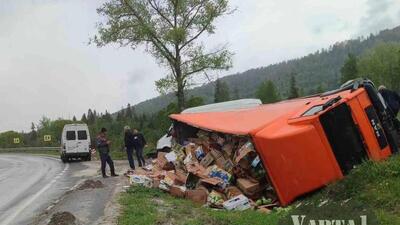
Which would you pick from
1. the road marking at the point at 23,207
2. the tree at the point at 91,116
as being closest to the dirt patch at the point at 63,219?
the road marking at the point at 23,207

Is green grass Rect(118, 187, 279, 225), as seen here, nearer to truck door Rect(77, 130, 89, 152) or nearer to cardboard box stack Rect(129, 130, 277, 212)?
cardboard box stack Rect(129, 130, 277, 212)

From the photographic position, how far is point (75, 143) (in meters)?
35.6

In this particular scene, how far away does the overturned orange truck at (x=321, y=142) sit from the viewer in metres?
10.7

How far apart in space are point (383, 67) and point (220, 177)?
80181 millimetres

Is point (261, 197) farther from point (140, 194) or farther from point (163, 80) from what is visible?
point (163, 80)

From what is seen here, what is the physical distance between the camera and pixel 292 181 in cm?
1080

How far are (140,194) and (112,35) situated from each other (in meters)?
17.7

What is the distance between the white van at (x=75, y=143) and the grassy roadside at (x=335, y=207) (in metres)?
24.9

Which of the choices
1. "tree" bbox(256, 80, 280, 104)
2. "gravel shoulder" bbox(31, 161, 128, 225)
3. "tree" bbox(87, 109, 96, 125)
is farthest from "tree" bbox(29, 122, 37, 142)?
"gravel shoulder" bbox(31, 161, 128, 225)

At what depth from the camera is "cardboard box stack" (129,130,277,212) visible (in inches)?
464

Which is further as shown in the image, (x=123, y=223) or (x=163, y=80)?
(x=163, y=80)

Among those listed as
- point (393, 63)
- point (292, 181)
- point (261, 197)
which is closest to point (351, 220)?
point (292, 181)

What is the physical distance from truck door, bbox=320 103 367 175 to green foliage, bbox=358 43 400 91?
7468 centimetres

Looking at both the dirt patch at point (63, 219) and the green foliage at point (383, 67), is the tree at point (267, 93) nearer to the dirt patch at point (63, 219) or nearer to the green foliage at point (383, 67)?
the green foliage at point (383, 67)
